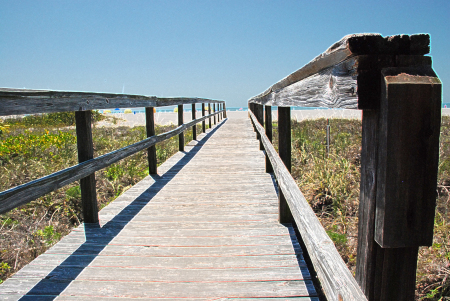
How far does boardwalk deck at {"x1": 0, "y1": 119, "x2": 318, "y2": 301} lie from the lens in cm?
209

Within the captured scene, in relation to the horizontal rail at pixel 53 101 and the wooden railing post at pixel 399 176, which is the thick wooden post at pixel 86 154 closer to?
the horizontal rail at pixel 53 101

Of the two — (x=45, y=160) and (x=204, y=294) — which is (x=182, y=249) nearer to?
(x=204, y=294)

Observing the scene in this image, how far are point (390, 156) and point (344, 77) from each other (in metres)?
0.34

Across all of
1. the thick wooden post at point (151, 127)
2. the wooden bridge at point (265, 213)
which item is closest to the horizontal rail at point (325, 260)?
the wooden bridge at point (265, 213)

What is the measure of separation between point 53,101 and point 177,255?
4.93ft

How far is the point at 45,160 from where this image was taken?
6590 millimetres

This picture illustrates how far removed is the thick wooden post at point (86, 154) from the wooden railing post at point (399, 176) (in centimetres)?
263

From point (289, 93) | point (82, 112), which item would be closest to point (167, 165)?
point (82, 112)

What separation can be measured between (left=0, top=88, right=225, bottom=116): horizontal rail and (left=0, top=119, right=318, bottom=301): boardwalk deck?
1.17 m

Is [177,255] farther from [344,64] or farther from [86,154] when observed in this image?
[344,64]

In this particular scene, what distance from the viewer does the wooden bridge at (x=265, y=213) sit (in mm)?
848

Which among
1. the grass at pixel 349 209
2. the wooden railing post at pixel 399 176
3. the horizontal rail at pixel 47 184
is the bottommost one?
the grass at pixel 349 209

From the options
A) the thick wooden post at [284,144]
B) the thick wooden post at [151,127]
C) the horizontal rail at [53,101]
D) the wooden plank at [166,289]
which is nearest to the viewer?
the horizontal rail at [53,101]

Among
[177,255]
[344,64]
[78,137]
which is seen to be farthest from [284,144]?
[344,64]
